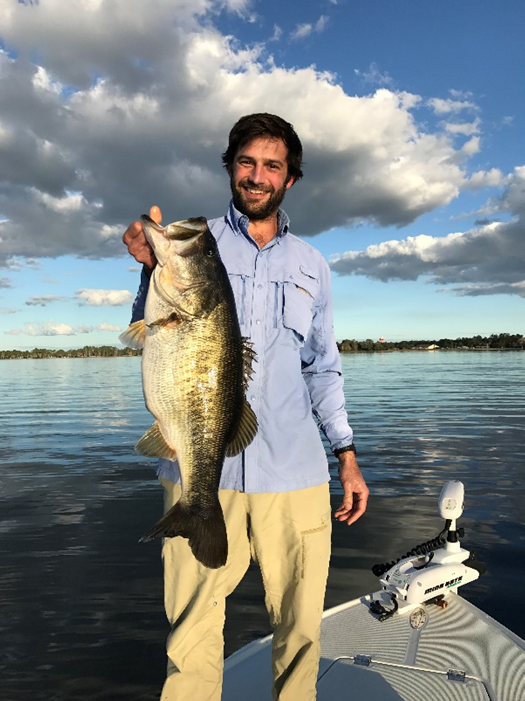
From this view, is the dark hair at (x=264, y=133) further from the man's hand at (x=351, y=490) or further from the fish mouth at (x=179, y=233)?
the man's hand at (x=351, y=490)

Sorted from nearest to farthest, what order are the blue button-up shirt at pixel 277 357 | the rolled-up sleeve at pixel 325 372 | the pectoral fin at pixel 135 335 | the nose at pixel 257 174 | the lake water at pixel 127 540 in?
the pectoral fin at pixel 135 335 < the blue button-up shirt at pixel 277 357 < the nose at pixel 257 174 < the rolled-up sleeve at pixel 325 372 < the lake water at pixel 127 540

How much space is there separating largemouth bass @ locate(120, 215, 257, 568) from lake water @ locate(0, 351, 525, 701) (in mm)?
3436

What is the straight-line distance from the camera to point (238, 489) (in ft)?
10.6

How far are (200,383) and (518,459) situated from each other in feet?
48.5

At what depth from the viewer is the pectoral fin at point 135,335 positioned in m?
2.89

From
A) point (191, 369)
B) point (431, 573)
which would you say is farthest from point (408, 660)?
point (191, 369)

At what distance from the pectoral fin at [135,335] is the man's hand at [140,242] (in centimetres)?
34

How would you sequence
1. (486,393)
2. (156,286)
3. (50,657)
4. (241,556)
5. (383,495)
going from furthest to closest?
(486,393)
(383,495)
(50,657)
(241,556)
(156,286)

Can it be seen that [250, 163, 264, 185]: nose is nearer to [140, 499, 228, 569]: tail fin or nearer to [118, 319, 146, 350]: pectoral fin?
[118, 319, 146, 350]: pectoral fin

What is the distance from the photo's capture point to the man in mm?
3090

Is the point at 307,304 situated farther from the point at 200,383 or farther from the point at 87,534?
the point at 87,534

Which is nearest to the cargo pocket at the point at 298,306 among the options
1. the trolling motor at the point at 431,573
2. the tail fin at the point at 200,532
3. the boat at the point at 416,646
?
the tail fin at the point at 200,532

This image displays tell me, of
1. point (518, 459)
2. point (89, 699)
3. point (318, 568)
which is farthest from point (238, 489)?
point (518, 459)

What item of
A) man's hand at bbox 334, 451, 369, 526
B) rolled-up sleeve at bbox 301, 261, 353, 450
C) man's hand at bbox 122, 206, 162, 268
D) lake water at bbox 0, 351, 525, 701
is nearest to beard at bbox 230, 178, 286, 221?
rolled-up sleeve at bbox 301, 261, 353, 450
